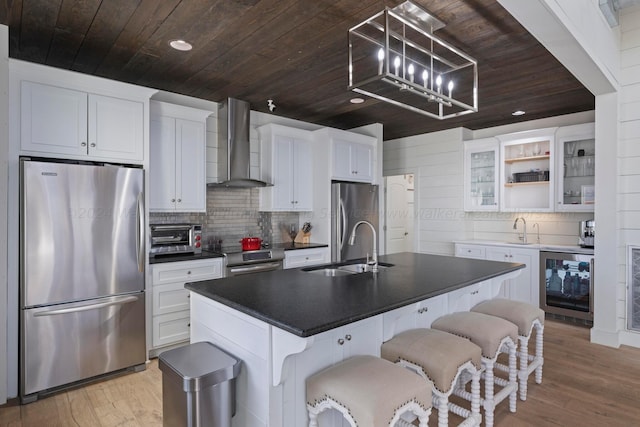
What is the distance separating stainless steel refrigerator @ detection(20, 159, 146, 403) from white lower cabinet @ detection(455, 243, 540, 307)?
4235mm

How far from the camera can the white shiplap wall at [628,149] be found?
337cm

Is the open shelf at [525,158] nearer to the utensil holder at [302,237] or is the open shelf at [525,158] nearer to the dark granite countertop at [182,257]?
the utensil holder at [302,237]

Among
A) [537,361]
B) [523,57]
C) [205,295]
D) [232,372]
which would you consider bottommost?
[537,361]

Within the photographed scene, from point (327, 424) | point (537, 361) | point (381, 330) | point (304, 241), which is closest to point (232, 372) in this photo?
point (327, 424)

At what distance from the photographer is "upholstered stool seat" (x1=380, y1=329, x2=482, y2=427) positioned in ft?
5.67

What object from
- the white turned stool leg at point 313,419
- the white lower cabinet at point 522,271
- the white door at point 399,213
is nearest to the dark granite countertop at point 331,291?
the white turned stool leg at point 313,419

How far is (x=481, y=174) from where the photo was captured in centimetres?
526

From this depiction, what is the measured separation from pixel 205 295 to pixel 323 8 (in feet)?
6.22

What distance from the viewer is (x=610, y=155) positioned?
346 centimetres

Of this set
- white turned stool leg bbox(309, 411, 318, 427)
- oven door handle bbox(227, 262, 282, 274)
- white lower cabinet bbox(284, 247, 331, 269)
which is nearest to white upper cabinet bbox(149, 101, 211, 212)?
oven door handle bbox(227, 262, 282, 274)

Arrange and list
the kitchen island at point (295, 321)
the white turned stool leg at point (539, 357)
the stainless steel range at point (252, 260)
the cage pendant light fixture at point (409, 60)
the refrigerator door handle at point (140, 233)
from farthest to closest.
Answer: the stainless steel range at point (252, 260)
the refrigerator door handle at point (140, 233)
the white turned stool leg at point (539, 357)
the cage pendant light fixture at point (409, 60)
the kitchen island at point (295, 321)

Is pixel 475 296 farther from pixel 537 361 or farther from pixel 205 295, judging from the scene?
pixel 205 295

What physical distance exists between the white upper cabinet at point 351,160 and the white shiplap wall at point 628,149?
273 cm

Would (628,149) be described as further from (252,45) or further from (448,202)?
(252,45)
